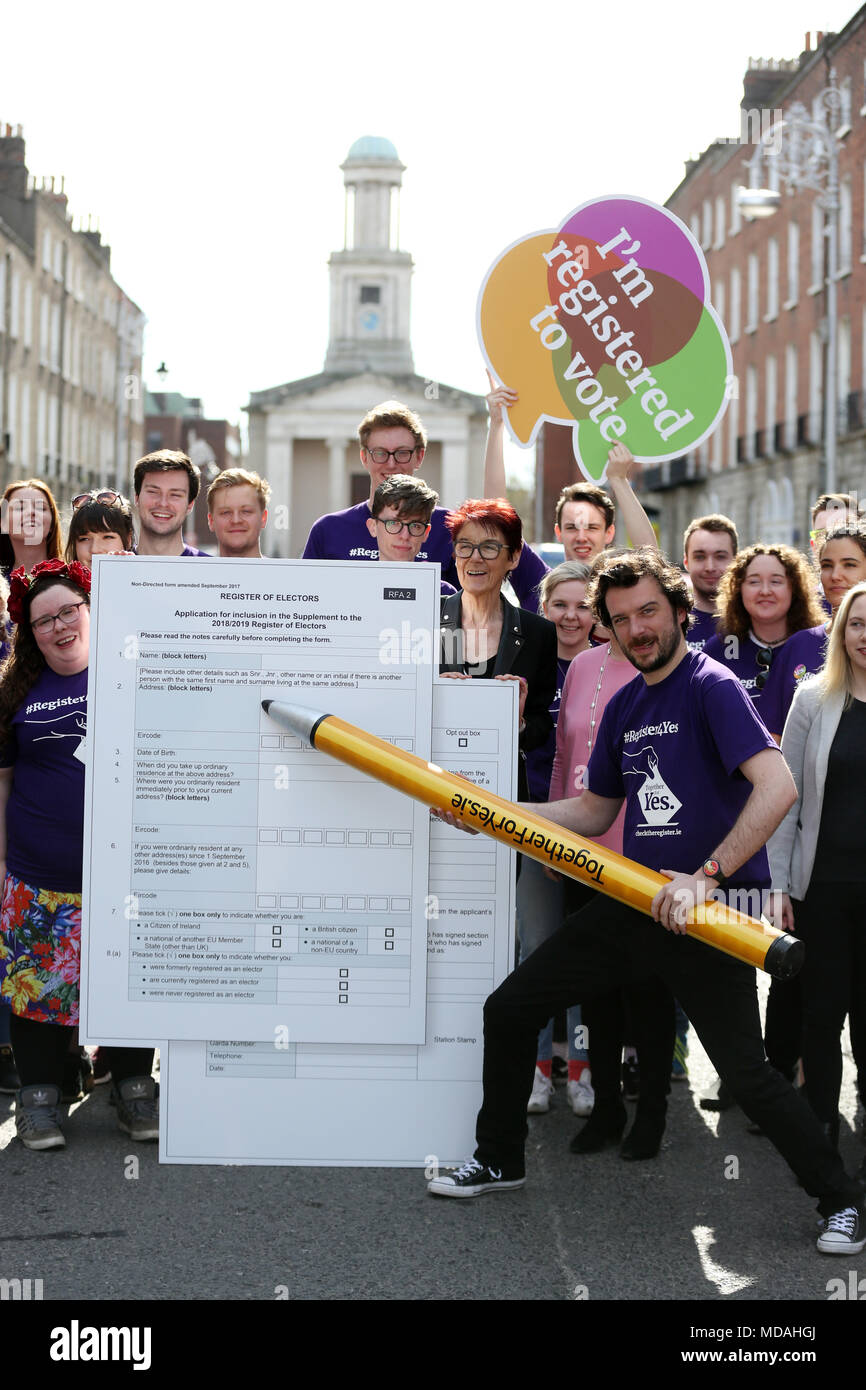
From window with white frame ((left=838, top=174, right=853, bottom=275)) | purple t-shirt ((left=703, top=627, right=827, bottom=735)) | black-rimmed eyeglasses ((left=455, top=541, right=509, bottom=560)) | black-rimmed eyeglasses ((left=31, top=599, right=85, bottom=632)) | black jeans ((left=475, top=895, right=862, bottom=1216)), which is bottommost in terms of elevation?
black jeans ((left=475, top=895, right=862, bottom=1216))

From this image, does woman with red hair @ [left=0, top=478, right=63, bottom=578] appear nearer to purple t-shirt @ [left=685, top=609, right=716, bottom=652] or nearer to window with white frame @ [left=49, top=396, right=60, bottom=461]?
purple t-shirt @ [left=685, top=609, right=716, bottom=652]

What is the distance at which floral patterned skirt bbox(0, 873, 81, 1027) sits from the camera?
5.45 meters

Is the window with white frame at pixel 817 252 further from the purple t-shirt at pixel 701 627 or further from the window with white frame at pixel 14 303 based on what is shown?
the purple t-shirt at pixel 701 627

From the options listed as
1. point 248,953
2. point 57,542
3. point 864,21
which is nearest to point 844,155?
point 864,21

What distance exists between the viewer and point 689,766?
451 cm

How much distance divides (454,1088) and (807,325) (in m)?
38.2

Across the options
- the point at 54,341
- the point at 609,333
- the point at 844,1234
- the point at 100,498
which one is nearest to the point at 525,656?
the point at 609,333

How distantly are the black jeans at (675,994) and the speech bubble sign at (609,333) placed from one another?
1944 mm

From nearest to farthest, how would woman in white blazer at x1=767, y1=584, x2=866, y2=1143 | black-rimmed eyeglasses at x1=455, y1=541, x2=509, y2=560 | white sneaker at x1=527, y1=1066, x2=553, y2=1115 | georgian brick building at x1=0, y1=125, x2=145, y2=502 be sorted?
1. woman in white blazer at x1=767, y1=584, x2=866, y2=1143
2. black-rimmed eyeglasses at x1=455, y1=541, x2=509, y2=560
3. white sneaker at x1=527, y1=1066, x2=553, y2=1115
4. georgian brick building at x1=0, y1=125, x2=145, y2=502

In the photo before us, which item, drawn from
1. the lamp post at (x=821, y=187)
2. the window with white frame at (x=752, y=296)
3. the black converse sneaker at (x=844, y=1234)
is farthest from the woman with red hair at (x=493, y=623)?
the window with white frame at (x=752, y=296)

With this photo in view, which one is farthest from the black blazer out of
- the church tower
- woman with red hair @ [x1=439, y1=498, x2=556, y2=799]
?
the church tower

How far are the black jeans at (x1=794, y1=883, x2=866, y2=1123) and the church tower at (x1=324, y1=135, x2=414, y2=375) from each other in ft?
261

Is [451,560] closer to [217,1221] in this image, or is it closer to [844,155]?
[217,1221]
